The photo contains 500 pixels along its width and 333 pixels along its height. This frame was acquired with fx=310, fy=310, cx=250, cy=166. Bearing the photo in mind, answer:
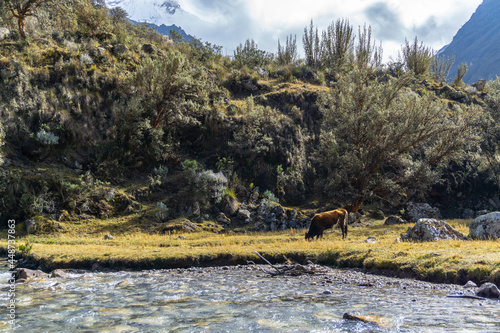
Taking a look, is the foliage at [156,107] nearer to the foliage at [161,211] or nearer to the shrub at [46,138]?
the shrub at [46,138]

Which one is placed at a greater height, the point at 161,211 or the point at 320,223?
the point at 161,211

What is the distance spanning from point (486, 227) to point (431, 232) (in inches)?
105

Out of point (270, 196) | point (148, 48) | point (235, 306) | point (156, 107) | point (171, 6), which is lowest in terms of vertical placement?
point (235, 306)

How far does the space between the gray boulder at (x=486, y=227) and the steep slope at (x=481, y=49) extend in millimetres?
147230

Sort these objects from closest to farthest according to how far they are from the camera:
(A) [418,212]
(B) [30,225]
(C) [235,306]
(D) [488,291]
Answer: (C) [235,306] < (D) [488,291] < (B) [30,225] < (A) [418,212]

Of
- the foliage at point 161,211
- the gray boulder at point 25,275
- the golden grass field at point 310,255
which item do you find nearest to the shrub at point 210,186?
the foliage at point 161,211

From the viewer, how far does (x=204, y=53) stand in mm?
46594

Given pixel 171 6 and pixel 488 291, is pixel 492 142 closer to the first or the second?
pixel 488 291

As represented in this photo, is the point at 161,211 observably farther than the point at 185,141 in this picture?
No

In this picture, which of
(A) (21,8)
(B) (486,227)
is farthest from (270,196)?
(A) (21,8)

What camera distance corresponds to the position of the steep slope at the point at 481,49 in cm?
14250

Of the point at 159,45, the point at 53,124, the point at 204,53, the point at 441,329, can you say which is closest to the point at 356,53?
the point at 204,53

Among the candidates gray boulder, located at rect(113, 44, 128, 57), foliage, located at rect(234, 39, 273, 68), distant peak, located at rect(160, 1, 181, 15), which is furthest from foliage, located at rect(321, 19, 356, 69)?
distant peak, located at rect(160, 1, 181, 15)

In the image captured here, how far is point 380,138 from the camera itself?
25953 mm
